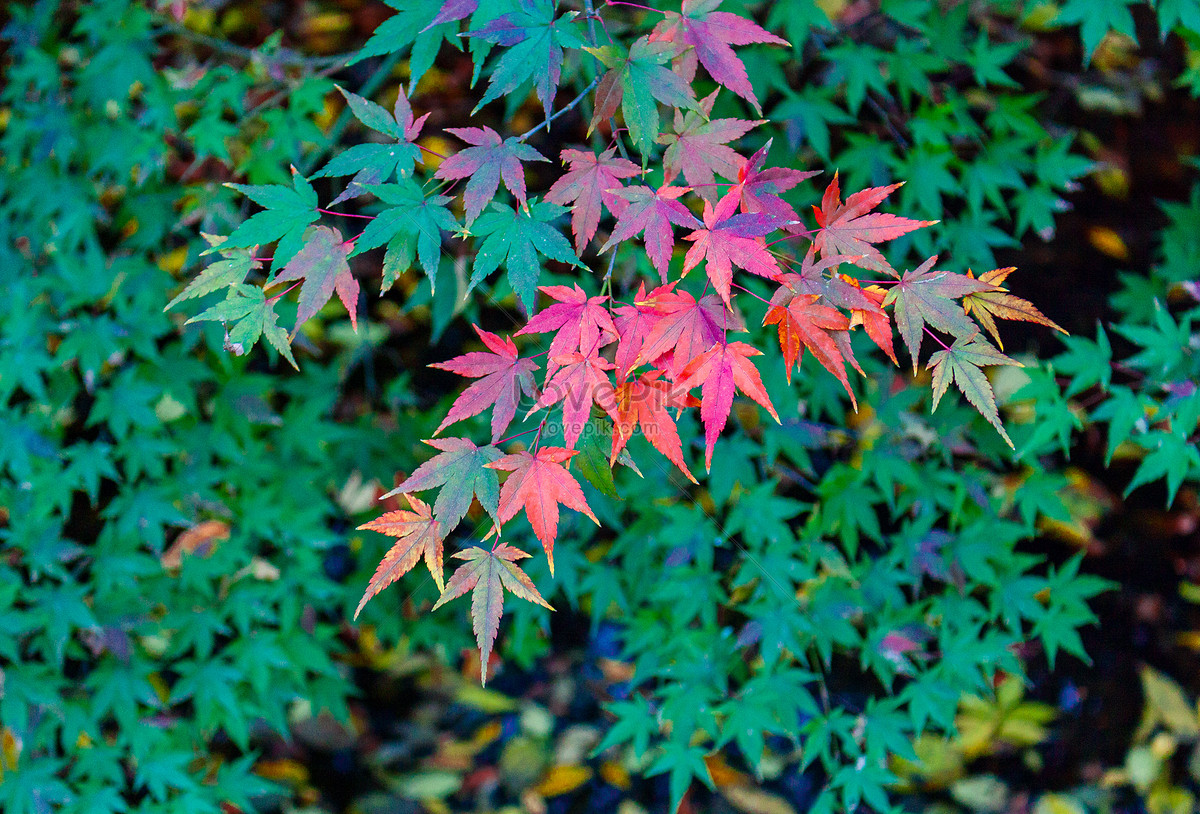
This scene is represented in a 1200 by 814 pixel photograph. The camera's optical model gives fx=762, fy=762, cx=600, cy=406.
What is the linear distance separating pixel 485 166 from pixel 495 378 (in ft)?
1.05

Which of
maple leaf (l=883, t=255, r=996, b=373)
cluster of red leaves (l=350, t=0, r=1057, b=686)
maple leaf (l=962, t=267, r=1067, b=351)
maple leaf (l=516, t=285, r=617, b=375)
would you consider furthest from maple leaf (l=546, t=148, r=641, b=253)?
maple leaf (l=962, t=267, r=1067, b=351)

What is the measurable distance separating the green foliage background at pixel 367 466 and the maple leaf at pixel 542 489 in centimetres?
94

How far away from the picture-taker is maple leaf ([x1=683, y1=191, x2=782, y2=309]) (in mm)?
1026

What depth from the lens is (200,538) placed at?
216 centimetres

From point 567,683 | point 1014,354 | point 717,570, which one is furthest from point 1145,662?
point 567,683

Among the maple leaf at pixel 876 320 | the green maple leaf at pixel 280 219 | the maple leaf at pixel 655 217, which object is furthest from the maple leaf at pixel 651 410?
the green maple leaf at pixel 280 219

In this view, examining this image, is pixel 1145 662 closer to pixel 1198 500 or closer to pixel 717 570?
pixel 1198 500

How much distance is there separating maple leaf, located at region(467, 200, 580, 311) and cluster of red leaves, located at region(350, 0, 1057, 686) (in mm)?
35

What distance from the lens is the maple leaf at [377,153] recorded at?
1.13m

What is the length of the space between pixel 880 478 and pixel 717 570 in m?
0.55

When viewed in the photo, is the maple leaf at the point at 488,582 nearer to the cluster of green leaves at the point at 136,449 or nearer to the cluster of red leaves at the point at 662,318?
the cluster of red leaves at the point at 662,318

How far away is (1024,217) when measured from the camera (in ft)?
6.76

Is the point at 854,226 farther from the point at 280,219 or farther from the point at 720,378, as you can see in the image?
the point at 280,219

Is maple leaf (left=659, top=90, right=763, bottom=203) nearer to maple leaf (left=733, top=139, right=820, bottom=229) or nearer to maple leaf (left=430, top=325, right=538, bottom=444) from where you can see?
maple leaf (left=733, top=139, right=820, bottom=229)
